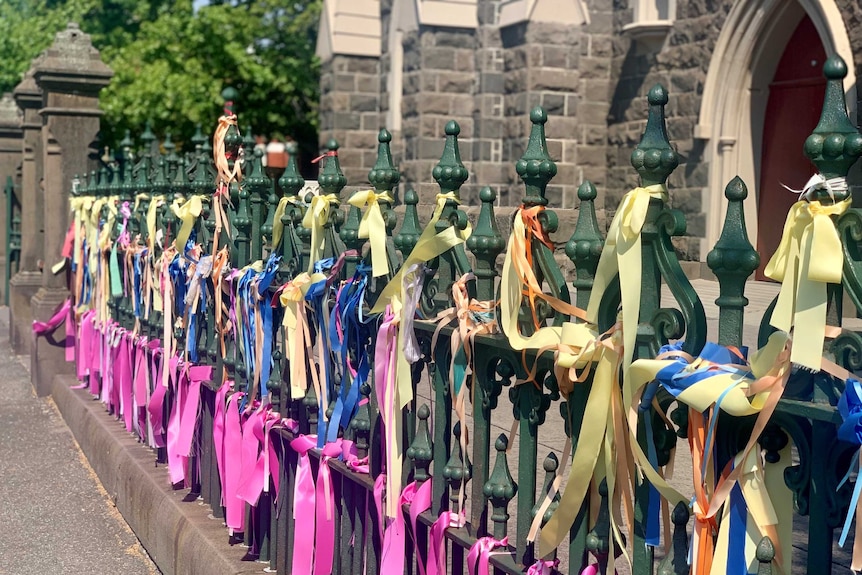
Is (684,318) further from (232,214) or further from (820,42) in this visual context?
(820,42)

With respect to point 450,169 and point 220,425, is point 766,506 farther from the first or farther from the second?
point 220,425

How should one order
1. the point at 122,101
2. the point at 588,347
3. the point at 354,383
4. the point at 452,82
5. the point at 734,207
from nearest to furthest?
1. the point at 734,207
2. the point at 588,347
3. the point at 354,383
4. the point at 452,82
5. the point at 122,101

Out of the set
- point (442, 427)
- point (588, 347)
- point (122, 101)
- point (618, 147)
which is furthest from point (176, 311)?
point (122, 101)

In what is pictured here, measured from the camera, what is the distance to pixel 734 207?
64.6 inches

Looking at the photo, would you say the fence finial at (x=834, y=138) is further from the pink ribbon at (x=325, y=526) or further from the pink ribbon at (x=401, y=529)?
the pink ribbon at (x=325, y=526)

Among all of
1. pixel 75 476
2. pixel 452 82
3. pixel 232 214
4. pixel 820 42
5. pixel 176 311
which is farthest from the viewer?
pixel 452 82

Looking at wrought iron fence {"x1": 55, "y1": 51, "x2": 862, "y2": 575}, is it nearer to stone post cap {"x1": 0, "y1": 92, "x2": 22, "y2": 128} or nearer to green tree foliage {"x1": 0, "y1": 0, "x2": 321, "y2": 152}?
stone post cap {"x1": 0, "y1": 92, "x2": 22, "y2": 128}

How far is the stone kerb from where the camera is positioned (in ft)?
25.7

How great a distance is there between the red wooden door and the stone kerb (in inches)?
246

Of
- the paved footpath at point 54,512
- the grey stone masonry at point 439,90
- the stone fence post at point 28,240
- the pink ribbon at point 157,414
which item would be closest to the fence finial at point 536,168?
the paved footpath at point 54,512

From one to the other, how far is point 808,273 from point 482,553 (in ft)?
3.50

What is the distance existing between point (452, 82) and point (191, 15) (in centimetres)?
1522

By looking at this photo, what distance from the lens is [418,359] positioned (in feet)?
8.36

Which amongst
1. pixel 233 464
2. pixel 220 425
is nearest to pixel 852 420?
pixel 233 464
